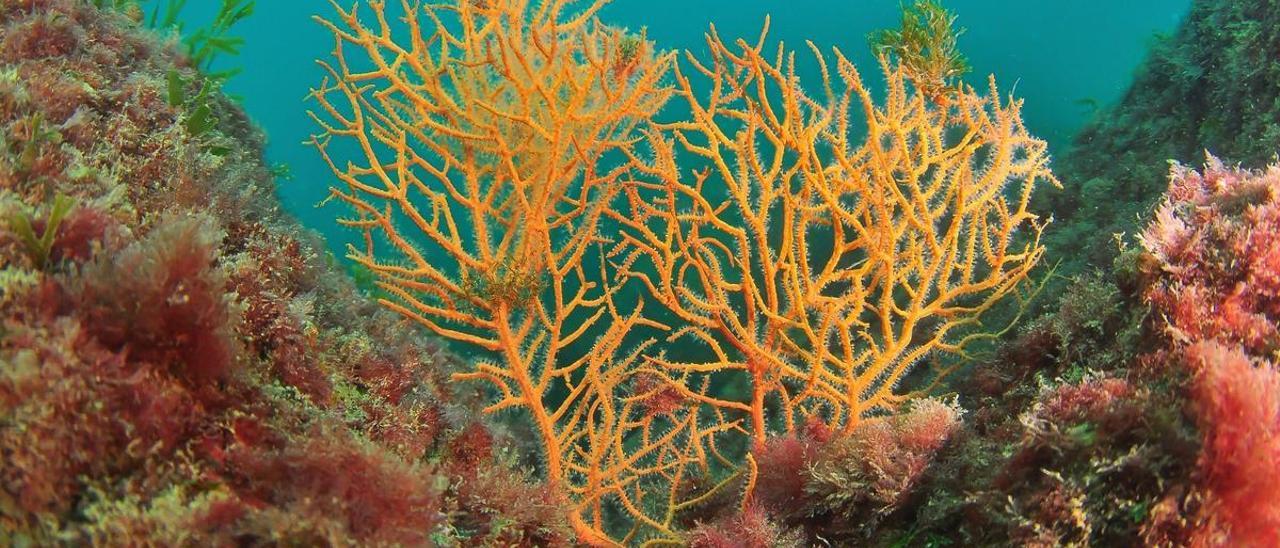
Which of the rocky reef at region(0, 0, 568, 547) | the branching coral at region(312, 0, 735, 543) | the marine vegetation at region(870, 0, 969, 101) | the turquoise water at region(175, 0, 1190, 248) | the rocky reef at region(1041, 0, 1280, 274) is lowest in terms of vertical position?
the rocky reef at region(0, 0, 568, 547)

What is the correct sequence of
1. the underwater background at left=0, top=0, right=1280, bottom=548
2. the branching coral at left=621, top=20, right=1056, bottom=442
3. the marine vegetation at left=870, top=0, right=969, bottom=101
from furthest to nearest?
1. the marine vegetation at left=870, top=0, right=969, bottom=101
2. the branching coral at left=621, top=20, right=1056, bottom=442
3. the underwater background at left=0, top=0, right=1280, bottom=548

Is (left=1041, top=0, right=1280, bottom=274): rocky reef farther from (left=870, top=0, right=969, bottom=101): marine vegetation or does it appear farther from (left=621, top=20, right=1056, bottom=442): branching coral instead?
(left=870, top=0, right=969, bottom=101): marine vegetation

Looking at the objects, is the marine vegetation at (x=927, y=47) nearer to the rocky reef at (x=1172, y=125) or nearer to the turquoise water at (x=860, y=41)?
the turquoise water at (x=860, y=41)

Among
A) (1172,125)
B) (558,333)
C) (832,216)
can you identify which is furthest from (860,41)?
(558,333)

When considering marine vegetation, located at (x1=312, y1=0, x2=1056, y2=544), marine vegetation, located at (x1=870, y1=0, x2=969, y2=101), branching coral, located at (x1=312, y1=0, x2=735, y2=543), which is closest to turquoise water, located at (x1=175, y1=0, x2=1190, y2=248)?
marine vegetation, located at (x1=870, y1=0, x2=969, y2=101)

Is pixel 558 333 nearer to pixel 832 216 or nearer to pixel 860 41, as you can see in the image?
pixel 832 216

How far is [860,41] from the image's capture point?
23.7 meters

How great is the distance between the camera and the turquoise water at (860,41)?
16250mm

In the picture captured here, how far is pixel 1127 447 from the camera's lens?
85.1 inches

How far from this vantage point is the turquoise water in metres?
16.2

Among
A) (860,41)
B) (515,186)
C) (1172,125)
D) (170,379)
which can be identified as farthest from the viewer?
(860,41)

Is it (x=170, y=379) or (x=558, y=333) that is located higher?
(x=558, y=333)

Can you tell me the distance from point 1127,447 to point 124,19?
597 cm

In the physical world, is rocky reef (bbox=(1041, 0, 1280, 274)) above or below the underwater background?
above
